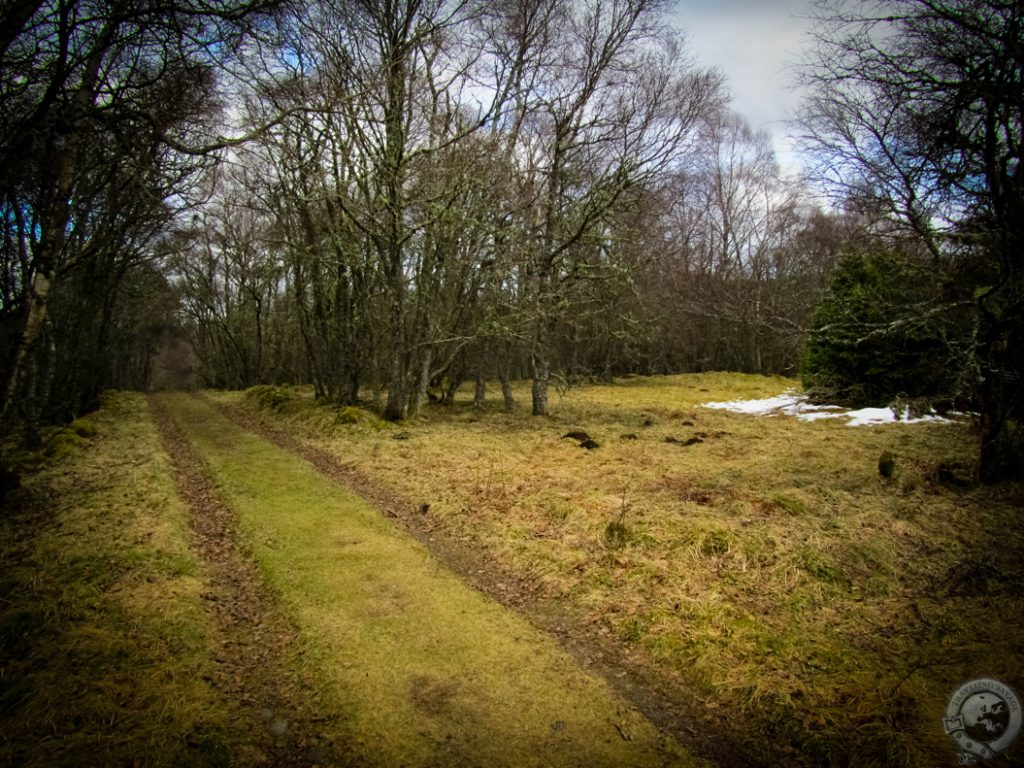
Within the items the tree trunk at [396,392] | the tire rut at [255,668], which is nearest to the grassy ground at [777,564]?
the tire rut at [255,668]

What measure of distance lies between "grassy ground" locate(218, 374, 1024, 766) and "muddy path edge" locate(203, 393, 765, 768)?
0.08 m

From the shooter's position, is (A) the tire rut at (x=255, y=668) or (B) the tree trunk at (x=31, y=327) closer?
(A) the tire rut at (x=255, y=668)

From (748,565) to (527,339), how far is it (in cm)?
879

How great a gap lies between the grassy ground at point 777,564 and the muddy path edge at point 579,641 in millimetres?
84

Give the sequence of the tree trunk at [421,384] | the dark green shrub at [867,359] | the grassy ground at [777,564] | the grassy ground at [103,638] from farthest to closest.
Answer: the tree trunk at [421,384] → the dark green shrub at [867,359] → the grassy ground at [777,564] → the grassy ground at [103,638]

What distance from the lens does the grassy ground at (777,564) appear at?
3.20 m

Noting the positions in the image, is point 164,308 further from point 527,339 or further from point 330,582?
point 330,582

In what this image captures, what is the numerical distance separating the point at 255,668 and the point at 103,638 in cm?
105

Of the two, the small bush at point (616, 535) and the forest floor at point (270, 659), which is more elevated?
the small bush at point (616, 535)

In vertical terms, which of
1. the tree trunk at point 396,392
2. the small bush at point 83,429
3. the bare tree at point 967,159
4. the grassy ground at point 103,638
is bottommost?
the grassy ground at point 103,638

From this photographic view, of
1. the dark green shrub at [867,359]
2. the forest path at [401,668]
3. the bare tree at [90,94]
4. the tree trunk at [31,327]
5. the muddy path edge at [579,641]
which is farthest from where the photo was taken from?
the dark green shrub at [867,359]

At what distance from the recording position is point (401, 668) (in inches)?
140

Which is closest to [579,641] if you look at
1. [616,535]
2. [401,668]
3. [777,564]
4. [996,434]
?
[401,668]

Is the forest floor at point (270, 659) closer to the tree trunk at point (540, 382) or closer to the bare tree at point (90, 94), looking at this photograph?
the bare tree at point (90, 94)
